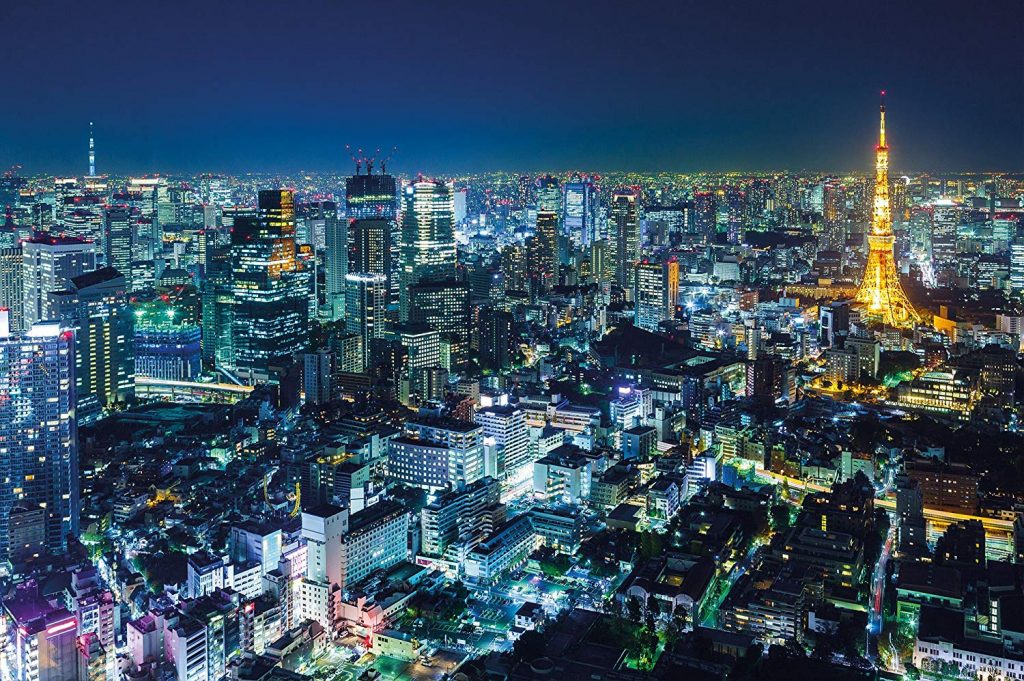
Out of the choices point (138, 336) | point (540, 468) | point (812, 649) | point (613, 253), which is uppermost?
point (613, 253)

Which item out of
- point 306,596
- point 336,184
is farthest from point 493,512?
point 336,184

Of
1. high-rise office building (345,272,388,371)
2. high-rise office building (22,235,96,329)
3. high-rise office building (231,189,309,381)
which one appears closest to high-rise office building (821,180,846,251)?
high-rise office building (345,272,388,371)

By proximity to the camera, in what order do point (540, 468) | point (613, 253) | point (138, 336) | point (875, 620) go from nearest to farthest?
point (875, 620), point (540, 468), point (138, 336), point (613, 253)

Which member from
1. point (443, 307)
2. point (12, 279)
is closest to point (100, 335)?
point (12, 279)

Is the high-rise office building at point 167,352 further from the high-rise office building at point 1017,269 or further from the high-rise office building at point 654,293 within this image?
the high-rise office building at point 1017,269

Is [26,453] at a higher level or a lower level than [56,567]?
higher

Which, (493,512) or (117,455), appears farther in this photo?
(117,455)

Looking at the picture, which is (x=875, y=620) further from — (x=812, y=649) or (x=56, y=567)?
(x=56, y=567)

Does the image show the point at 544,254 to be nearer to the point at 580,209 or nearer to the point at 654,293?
the point at 654,293
